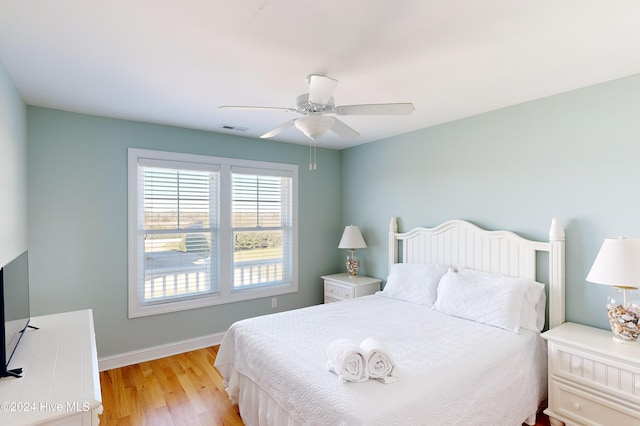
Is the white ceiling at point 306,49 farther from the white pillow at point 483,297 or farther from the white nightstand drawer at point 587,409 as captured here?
the white nightstand drawer at point 587,409

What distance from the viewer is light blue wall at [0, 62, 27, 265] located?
80.1 inches

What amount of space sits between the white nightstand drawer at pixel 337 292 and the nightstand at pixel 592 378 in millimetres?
2084

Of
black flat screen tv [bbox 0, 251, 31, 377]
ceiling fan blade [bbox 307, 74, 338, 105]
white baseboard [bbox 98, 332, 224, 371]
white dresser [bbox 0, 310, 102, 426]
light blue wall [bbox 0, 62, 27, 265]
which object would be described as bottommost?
white baseboard [bbox 98, 332, 224, 371]

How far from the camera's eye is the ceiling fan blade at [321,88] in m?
1.83

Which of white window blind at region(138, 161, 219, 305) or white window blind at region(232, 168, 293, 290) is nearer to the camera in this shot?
white window blind at region(138, 161, 219, 305)

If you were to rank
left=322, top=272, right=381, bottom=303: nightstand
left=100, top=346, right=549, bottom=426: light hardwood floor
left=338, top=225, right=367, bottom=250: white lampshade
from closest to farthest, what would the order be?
left=100, top=346, right=549, bottom=426: light hardwood floor → left=322, top=272, right=381, bottom=303: nightstand → left=338, top=225, right=367, bottom=250: white lampshade

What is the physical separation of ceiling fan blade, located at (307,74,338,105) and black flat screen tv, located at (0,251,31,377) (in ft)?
5.64

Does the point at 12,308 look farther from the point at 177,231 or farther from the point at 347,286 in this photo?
the point at 347,286

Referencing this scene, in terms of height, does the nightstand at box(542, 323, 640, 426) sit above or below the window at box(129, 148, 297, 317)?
below

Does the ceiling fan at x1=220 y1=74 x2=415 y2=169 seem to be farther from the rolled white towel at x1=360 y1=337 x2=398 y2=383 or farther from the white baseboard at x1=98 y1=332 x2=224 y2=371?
the white baseboard at x1=98 y1=332 x2=224 y2=371

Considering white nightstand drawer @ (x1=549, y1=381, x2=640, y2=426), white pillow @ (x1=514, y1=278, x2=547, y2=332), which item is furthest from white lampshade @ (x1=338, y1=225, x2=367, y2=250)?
white nightstand drawer @ (x1=549, y1=381, x2=640, y2=426)

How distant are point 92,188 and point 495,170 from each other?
382 centimetres

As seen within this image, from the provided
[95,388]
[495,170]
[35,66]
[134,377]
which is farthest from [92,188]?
[495,170]

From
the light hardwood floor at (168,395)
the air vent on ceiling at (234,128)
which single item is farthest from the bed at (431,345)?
the air vent on ceiling at (234,128)
